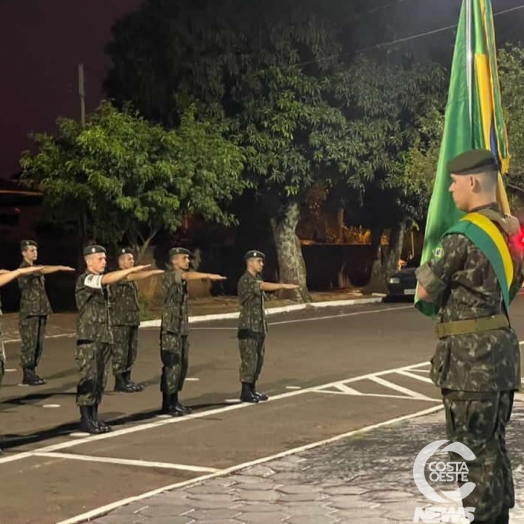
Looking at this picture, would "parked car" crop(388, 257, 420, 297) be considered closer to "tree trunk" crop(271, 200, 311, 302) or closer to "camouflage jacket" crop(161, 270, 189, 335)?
"tree trunk" crop(271, 200, 311, 302)

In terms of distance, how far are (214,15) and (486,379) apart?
22.3 meters

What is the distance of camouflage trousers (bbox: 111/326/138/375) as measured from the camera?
39.0ft

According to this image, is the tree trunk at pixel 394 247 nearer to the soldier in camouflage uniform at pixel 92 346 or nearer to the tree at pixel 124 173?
the tree at pixel 124 173

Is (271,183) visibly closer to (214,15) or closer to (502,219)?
(214,15)

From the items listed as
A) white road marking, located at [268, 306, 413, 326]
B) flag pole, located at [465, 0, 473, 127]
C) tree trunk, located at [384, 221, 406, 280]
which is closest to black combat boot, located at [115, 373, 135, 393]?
flag pole, located at [465, 0, 473, 127]

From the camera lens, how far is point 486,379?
468cm

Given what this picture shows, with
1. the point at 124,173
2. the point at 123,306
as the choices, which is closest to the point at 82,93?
the point at 124,173

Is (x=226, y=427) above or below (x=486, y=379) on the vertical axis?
below

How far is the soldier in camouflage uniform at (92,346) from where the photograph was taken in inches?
356

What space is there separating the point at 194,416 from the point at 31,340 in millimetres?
3650

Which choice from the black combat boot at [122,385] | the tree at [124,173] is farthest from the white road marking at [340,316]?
the black combat boot at [122,385]

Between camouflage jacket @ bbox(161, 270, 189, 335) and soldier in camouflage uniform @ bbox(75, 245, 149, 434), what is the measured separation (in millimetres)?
1129

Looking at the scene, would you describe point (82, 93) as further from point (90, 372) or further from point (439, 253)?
point (439, 253)

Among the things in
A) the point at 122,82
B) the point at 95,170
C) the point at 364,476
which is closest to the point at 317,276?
the point at 122,82
